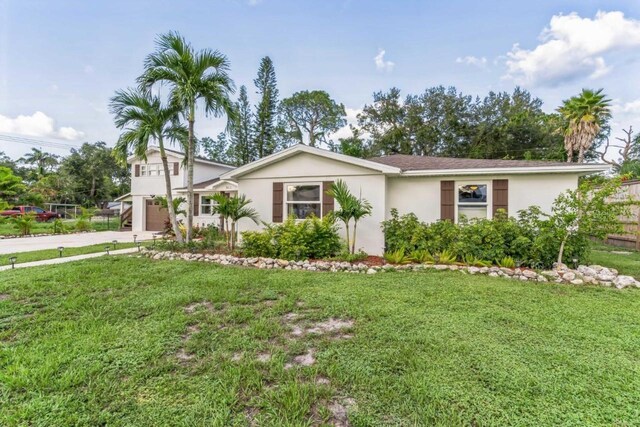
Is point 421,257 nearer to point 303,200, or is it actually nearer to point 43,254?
point 303,200

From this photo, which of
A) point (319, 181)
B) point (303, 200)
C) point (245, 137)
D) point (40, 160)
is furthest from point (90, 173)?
point (319, 181)

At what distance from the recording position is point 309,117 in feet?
96.6

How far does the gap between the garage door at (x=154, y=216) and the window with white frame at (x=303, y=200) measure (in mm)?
11782

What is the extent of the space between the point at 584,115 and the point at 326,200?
18.7 m

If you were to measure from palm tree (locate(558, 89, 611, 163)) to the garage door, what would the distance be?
25.5 m

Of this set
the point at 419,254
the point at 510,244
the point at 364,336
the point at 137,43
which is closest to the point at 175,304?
the point at 364,336

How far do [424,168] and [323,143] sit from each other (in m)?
21.9

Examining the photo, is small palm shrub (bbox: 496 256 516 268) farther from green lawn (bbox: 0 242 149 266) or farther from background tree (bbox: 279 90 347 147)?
background tree (bbox: 279 90 347 147)

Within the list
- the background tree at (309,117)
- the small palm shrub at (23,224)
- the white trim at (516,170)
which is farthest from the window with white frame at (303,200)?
the background tree at (309,117)

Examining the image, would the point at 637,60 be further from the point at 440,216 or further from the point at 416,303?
the point at 416,303

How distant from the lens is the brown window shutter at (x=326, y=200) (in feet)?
28.6

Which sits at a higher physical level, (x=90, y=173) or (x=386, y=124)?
(x=386, y=124)

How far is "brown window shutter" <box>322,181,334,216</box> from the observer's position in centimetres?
872

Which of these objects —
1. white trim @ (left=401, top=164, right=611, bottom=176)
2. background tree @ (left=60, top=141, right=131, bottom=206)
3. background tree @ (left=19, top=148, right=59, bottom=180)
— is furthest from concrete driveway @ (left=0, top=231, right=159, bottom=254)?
background tree @ (left=19, top=148, right=59, bottom=180)
